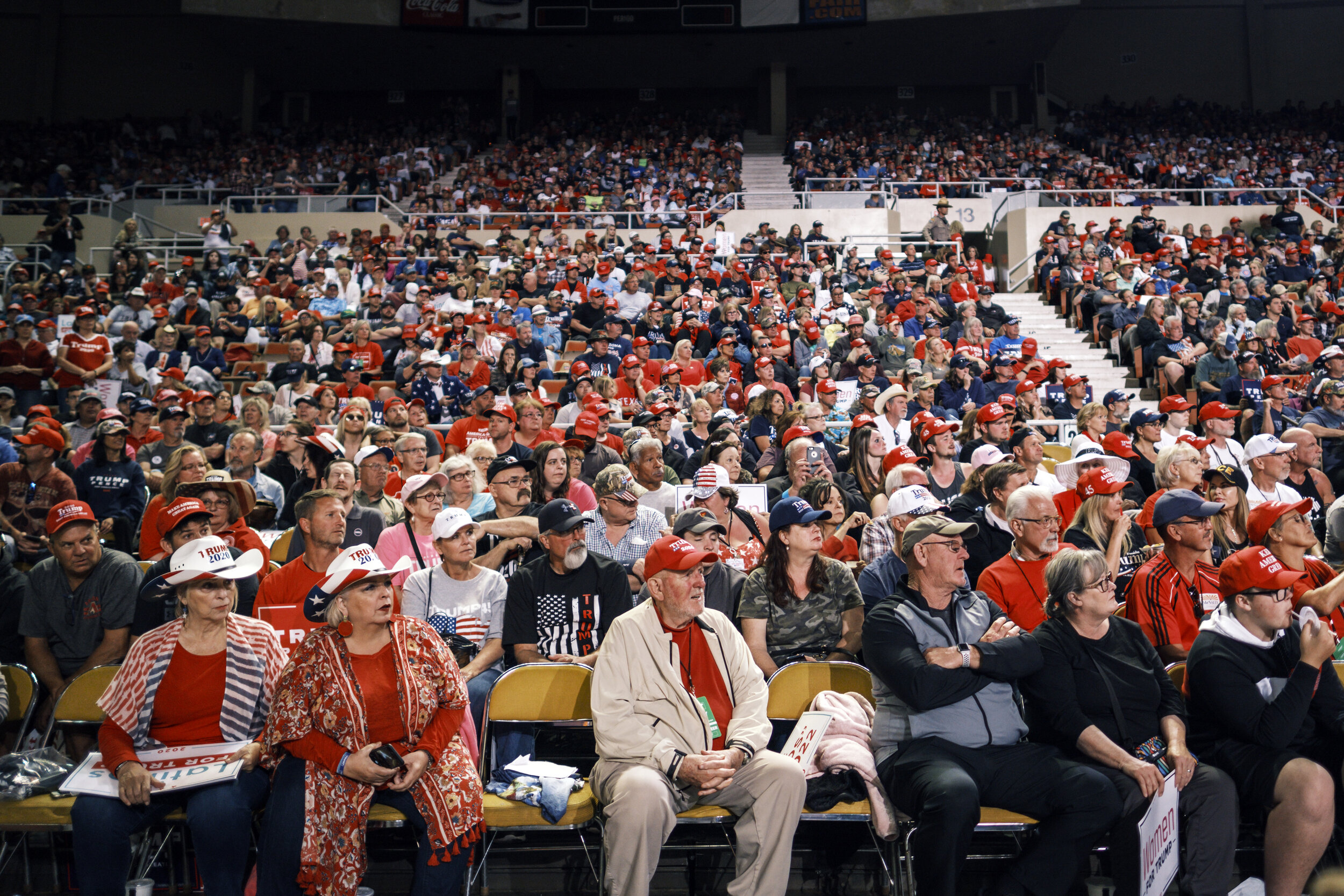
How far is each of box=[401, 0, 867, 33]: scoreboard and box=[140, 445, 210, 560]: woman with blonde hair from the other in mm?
19714

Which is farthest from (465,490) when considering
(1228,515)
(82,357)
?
(82,357)

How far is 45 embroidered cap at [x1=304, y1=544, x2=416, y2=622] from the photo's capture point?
3.39 m

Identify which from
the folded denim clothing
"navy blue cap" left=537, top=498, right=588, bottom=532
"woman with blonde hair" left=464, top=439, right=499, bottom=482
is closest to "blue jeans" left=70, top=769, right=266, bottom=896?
the folded denim clothing

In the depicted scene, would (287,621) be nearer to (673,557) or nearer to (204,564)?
(204,564)

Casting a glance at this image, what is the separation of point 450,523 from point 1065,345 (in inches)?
461

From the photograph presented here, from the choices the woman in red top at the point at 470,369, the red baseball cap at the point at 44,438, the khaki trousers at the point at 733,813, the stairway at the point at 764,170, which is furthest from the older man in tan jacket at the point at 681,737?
the stairway at the point at 764,170

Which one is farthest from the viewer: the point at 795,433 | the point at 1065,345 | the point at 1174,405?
the point at 1065,345

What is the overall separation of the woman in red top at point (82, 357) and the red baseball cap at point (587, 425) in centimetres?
656

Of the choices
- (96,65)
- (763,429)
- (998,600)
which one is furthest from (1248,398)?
(96,65)

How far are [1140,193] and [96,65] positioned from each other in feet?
83.0

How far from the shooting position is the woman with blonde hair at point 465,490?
17.9 ft

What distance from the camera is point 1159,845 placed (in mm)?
3289

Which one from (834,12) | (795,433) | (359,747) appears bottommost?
(359,747)

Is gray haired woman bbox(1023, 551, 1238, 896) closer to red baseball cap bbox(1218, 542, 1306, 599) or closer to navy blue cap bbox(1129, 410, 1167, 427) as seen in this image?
red baseball cap bbox(1218, 542, 1306, 599)
